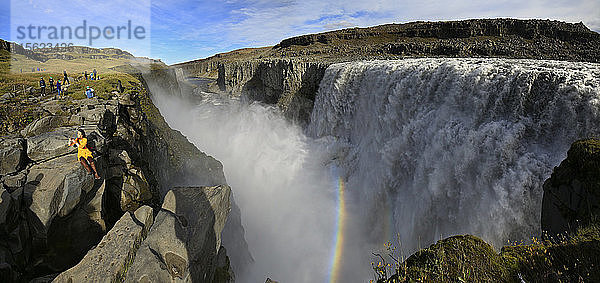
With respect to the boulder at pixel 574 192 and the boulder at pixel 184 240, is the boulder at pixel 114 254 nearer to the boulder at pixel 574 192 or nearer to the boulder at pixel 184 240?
the boulder at pixel 184 240

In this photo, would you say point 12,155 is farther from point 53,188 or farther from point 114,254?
point 114,254

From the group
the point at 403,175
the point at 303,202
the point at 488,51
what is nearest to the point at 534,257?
the point at 403,175

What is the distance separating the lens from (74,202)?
8.06 meters

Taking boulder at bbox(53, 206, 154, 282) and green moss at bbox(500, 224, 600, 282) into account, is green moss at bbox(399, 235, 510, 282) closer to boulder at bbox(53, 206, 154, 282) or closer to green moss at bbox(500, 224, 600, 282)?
green moss at bbox(500, 224, 600, 282)

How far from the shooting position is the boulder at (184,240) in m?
6.81

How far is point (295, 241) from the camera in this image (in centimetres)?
1716

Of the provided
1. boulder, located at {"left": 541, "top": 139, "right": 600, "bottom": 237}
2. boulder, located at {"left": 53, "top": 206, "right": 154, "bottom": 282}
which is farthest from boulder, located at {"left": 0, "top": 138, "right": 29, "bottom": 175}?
boulder, located at {"left": 541, "top": 139, "right": 600, "bottom": 237}

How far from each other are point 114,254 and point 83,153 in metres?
3.27

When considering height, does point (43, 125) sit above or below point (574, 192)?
above

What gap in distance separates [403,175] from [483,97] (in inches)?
222

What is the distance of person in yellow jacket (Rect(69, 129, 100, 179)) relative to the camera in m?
8.13

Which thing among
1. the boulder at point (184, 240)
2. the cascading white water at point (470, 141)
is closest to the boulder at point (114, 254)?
the boulder at point (184, 240)

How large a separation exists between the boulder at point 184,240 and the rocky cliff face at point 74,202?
33 mm

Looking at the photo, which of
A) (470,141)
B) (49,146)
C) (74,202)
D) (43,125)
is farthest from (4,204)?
(470,141)
